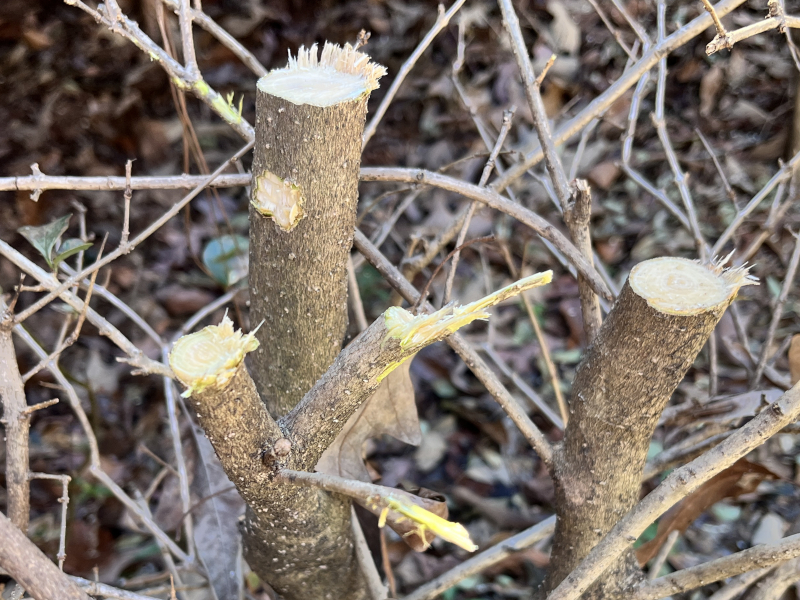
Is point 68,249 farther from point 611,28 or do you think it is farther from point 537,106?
point 611,28

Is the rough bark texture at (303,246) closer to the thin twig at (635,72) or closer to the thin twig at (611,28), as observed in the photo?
the thin twig at (635,72)

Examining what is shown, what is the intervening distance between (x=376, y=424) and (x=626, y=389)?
451 millimetres

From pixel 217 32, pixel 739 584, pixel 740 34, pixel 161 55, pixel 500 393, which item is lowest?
pixel 739 584

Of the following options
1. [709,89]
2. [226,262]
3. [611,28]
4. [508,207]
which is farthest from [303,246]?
[709,89]

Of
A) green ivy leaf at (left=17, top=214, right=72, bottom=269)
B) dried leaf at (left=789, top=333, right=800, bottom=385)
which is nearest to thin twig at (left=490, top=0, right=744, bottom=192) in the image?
dried leaf at (left=789, top=333, right=800, bottom=385)

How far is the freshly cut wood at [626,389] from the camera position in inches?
30.5

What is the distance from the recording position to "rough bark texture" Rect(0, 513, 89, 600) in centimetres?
67

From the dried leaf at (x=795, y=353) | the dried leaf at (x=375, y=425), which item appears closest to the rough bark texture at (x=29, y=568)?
the dried leaf at (x=375, y=425)

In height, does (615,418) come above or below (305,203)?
below

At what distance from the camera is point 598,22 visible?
114 inches

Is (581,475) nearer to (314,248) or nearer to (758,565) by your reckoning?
(758,565)

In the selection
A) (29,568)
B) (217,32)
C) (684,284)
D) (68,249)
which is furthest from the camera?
(217,32)

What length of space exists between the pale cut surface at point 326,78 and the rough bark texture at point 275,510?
14.0 inches

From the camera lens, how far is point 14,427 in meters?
0.92
